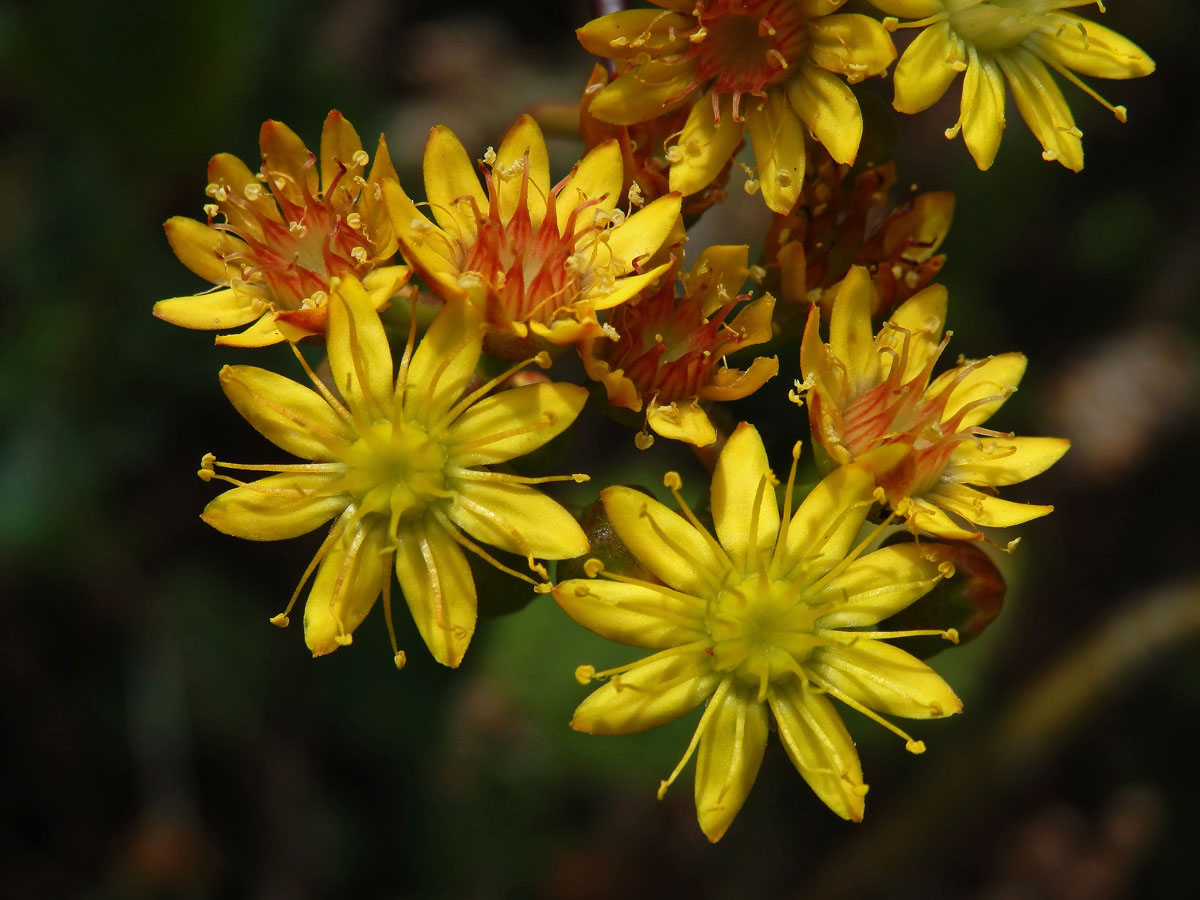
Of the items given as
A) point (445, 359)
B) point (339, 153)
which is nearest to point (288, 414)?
point (445, 359)

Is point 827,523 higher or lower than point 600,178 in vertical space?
lower

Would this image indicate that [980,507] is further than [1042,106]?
No

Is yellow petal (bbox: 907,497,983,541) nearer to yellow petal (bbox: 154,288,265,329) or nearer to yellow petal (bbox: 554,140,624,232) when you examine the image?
yellow petal (bbox: 554,140,624,232)

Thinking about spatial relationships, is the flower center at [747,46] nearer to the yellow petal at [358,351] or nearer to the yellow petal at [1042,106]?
the yellow petal at [1042,106]

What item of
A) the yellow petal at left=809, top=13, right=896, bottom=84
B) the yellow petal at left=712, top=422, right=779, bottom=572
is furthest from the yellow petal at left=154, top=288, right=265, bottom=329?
the yellow petal at left=809, top=13, right=896, bottom=84

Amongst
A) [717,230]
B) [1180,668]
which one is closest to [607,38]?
[717,230]

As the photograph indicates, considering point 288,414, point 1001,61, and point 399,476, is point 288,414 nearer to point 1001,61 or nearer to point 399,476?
point 399,476

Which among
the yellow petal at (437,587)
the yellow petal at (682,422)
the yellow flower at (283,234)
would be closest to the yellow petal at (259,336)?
the yellow flower at (283,234)
